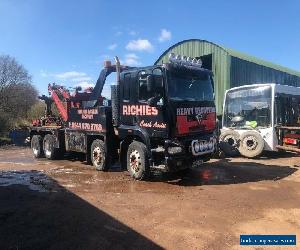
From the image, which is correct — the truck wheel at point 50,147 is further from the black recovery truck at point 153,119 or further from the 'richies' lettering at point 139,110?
the 'richies' lettering at point 139,110

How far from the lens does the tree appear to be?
36.4m

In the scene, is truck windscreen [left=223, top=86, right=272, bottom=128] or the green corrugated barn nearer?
truck windscreen [left=223, top=86, right=272, bottom=128]

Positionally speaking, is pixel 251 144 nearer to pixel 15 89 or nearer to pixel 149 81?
pixel 149 81

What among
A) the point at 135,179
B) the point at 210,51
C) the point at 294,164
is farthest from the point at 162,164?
the point at 210,51

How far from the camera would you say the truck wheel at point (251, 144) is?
13.3 meters

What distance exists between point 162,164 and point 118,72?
299 centimetres

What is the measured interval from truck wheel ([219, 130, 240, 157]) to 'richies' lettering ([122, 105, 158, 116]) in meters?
5.58

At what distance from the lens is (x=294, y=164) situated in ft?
39.4

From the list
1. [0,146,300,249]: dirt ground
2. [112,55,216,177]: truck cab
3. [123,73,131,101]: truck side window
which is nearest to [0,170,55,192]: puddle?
[0,146,300,249]: dirt ground

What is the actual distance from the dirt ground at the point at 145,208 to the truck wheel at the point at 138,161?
0.78 ft

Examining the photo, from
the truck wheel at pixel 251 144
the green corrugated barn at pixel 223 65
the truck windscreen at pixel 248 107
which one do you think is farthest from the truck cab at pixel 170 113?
the green corrugated barn at pixel 223 65

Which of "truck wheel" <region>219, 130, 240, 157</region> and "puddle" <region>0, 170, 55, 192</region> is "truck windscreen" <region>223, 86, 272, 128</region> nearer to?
"truck wheel" <region>219, 130, 240, 157</region>

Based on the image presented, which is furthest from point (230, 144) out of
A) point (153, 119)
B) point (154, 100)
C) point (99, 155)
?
point (154, 100)

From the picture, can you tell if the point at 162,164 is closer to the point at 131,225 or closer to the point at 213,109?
the point at 213,109
